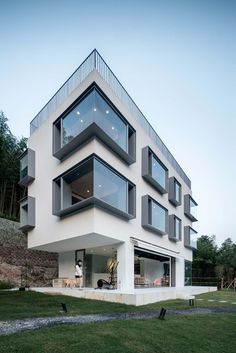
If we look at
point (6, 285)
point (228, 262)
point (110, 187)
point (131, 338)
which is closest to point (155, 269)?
point (228, 262)

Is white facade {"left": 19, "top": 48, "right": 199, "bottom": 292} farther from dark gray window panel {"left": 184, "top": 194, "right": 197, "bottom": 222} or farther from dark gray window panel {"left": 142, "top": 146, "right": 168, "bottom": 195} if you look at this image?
dark gray window panel {"left": 184, "top": 194, "right": 197, "bottom": 222}

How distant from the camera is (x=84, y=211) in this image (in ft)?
53.4

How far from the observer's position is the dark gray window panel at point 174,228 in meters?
28.1

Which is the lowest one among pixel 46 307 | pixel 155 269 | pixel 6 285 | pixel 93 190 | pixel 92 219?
pixel 155 269

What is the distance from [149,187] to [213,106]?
9074 mm

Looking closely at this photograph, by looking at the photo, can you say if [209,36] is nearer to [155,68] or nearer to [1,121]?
[155,68]

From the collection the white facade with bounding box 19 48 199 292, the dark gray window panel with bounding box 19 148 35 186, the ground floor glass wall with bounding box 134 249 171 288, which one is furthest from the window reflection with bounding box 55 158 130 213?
the ground floor glass wall with bounding box 134 249 171 288

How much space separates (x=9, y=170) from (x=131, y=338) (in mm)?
30697

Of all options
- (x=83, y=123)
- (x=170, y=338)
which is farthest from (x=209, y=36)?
(x=170, y=338)

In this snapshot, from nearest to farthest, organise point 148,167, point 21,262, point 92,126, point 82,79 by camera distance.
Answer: point 92,126 < point 82,79 < point 148,167 < point 21,262

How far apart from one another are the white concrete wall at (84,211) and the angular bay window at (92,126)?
1.52 ft

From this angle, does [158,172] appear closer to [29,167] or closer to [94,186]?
[29,167]

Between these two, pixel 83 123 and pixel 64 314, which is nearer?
pixel 64 314

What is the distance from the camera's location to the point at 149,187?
23250 mm
